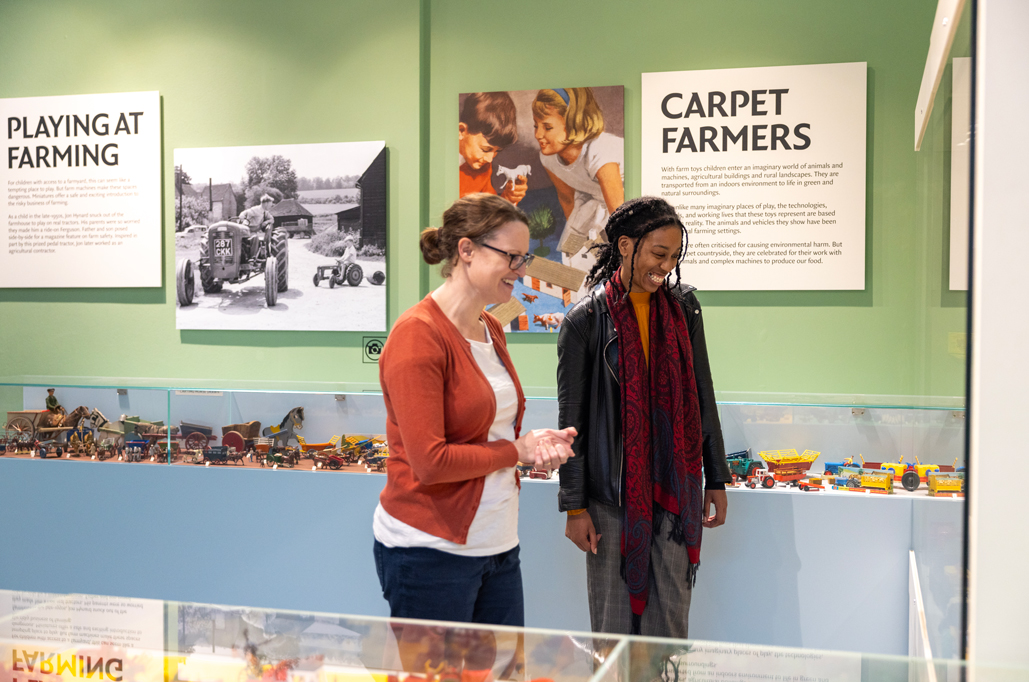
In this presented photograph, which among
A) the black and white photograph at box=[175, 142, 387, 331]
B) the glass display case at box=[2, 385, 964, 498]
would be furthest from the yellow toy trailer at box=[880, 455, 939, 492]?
the black and white photograph at box=[175, 142, 387, 331]

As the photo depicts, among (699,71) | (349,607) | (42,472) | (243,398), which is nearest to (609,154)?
(699,71)

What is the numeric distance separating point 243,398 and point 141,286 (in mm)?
1387

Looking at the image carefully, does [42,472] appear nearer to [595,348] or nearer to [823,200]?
[595,348]

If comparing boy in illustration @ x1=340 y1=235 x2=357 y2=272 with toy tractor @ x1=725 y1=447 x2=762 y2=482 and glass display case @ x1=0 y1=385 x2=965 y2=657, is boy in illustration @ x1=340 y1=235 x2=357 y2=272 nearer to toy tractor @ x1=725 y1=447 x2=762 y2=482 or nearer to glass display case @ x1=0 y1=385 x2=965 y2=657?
glass display case @ x1=0 y1=385 x2=965 y2=657

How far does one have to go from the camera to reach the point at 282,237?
3900 millimetres

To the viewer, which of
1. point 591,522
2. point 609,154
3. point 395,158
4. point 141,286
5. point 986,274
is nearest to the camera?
point 986,274

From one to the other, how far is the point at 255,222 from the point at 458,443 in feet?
8.40

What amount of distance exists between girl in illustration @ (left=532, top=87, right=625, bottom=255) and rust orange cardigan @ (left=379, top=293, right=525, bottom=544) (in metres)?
1.90

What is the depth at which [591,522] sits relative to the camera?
2.22 meters

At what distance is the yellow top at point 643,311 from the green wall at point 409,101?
121 cm

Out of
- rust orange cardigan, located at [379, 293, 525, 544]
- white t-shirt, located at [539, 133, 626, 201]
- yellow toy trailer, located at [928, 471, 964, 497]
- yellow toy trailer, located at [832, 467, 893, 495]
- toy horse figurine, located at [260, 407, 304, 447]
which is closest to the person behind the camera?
yellow toy trailer, located at [928, 471, 964, 497]

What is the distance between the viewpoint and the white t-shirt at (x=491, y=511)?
1.78 meters

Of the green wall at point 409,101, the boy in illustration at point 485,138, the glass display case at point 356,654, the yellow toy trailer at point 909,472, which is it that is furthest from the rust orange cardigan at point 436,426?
the boy in illustration at point 485,138

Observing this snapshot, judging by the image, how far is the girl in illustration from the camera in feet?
11.8
